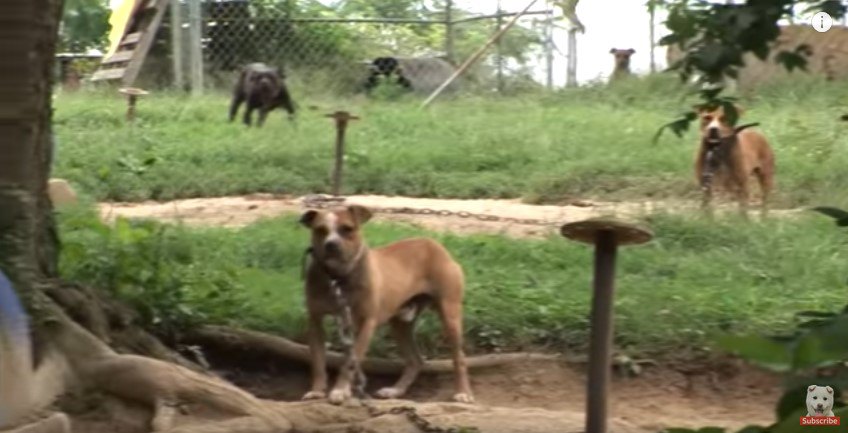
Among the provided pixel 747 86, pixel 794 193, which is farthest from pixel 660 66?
pixel 794 193

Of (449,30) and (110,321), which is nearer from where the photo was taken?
(110,321)

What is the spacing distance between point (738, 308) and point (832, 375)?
5.36 m

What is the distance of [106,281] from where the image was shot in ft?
20.4

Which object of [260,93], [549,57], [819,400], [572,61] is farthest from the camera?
[572,61]

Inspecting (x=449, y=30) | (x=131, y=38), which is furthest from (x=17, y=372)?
(x=449, y=30)

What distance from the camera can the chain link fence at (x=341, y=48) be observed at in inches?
728

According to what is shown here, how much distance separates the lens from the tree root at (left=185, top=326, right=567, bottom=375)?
642cm

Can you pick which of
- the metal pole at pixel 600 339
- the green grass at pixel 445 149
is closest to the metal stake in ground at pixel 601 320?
the metal pole at pixel 600 339

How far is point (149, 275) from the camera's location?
6.33m

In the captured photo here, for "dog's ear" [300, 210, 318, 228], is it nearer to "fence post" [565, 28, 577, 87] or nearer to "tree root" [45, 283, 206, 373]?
"tree root" [45, 283, 206, 373]

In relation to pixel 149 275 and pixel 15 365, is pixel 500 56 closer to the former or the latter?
pixel 149 275

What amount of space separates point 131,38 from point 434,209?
9.29 meters

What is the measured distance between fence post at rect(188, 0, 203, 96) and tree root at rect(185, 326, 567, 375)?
11.2 metres

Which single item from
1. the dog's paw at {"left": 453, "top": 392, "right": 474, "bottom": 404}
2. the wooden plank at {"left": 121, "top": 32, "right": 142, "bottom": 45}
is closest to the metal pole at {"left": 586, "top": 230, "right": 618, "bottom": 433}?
the dog's paw at {"left": 453, "top": 392, "right": 474, "bottom": 404}
